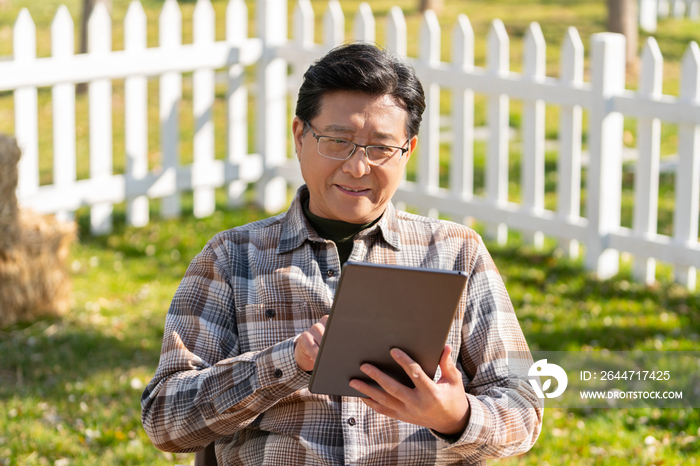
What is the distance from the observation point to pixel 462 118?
5.89m

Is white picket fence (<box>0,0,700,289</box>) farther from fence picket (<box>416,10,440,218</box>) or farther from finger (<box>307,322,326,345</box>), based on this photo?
finger (<box>307,322,326,345</box>)

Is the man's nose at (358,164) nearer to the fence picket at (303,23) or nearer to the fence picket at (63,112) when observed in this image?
the fence picket at (63,112)

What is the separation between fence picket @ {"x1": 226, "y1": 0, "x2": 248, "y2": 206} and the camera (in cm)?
652

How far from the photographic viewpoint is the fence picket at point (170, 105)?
6.08 metres

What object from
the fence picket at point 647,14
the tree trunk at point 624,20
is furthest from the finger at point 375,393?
the fence picket at point 647,14

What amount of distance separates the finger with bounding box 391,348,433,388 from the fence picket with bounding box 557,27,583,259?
3.97 m

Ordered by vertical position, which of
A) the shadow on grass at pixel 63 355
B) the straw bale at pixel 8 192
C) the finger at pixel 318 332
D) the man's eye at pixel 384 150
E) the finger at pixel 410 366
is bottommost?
the shadow on grass at pixel 63 355

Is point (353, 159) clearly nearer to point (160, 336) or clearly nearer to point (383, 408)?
point (383, 408)

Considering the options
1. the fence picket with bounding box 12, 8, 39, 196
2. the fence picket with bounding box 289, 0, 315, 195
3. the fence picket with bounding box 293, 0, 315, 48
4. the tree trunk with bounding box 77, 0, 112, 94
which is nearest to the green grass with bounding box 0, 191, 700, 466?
the fence picket with bounding box 12, 8, 39, 196

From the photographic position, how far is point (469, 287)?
2107mm

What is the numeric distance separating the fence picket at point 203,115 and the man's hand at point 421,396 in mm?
4880

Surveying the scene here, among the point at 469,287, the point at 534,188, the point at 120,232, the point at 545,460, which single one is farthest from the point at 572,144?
the point at 469,287

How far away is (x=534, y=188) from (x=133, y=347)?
274cm

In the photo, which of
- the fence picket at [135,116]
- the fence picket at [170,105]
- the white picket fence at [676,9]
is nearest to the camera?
the fence picket at [135,116]
